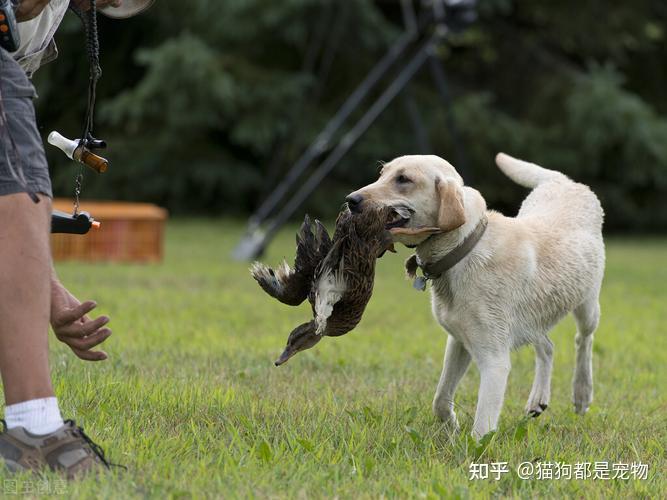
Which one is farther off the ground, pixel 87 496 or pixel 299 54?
pixel 87 496

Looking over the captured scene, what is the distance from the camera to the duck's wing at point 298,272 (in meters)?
3.54

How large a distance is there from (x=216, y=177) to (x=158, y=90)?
2381mm

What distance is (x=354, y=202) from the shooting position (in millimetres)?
3760

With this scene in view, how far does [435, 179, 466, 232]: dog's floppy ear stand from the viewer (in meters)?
3.81

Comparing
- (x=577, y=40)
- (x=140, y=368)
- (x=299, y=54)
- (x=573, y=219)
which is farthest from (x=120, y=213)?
(x=577, y=40)

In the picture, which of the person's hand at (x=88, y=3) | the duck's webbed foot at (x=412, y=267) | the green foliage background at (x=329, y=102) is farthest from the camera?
the green foliage background at (x=329, y=102)

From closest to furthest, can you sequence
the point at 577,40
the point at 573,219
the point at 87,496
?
the point at 87,496 → the point at 573,219 → the point at 577,40

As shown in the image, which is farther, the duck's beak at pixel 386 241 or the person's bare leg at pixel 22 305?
the duck's beak at pixel 386 241

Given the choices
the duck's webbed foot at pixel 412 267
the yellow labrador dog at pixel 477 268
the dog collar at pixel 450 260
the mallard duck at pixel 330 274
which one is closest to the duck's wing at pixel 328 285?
the mallard duck at pixel 330 274

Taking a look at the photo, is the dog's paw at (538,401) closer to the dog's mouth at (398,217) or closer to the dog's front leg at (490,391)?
the dog's front leg at (490,391)

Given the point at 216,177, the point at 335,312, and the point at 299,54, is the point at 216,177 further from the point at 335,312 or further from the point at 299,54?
the point at 335,312

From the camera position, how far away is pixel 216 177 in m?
20.4

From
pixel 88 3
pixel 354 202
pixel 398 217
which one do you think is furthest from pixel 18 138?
pixel 398 217

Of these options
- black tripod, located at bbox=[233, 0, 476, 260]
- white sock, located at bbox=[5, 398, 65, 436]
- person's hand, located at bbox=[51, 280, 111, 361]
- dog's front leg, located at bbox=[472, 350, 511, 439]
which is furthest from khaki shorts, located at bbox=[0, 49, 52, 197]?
black tripod, located at bbox=[233, 0, 476, 260]
